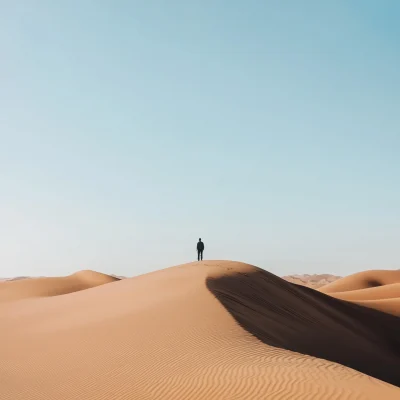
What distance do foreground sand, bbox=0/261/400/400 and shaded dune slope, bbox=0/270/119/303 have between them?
1638cm

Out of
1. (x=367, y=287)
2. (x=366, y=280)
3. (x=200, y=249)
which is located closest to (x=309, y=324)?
(x=200, y=249)

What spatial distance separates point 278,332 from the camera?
14.3 meters

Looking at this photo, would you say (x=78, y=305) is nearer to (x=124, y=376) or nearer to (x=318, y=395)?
(x=124, y=376)

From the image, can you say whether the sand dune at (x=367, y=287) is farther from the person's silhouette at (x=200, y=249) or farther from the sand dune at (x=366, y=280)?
the person's silhouette at (x=200, y=249)

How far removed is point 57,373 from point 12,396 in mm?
1297

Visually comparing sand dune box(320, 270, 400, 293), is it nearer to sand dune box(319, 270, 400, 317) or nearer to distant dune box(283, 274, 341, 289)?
sand dune box(319, 270, 400, 317)

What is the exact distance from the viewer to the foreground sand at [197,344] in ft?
27.0

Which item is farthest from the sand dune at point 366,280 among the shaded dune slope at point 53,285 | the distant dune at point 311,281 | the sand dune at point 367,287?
the shaded dune slope at point 53,285

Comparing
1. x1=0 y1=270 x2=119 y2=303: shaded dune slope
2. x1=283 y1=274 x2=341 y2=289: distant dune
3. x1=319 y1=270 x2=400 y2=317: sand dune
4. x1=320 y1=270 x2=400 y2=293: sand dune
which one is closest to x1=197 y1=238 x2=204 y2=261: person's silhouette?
x1=319 y1=270 x2=400 y2=317: sand dune

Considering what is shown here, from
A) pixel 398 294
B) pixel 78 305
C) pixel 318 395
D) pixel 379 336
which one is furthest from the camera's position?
pixel 398 294

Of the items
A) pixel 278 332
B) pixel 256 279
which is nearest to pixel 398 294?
pixel 256 279

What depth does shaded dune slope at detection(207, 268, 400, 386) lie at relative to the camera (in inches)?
572

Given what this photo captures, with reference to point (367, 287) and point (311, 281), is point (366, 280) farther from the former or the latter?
point (311, 281)

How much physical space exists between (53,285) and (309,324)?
99.6 feet
